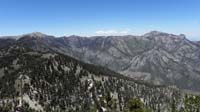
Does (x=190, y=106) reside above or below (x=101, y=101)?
below

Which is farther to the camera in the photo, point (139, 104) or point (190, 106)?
point (190, 106)

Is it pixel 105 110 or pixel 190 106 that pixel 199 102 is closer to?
pixel 190 106

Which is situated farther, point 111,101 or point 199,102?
point 199,102

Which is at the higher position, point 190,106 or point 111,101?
point 111,101

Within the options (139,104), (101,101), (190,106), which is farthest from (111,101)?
(190,106)

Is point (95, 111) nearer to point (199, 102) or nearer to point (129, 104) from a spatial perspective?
→ point (129, 104)

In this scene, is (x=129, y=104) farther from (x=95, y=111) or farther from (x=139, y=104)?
(x=95, y=111)

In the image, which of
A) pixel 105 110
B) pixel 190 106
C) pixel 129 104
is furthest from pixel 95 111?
pixel 190 106

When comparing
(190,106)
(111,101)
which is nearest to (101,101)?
(111,101)
